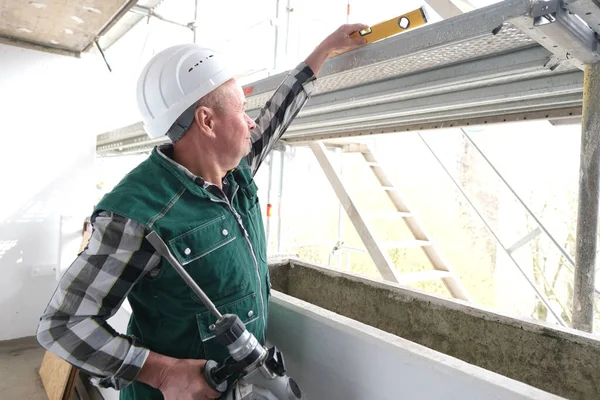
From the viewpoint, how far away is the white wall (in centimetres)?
288

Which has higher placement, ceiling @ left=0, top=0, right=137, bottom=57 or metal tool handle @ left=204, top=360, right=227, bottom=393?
ceiling @ left=0, top=0, right=137, bottom=57

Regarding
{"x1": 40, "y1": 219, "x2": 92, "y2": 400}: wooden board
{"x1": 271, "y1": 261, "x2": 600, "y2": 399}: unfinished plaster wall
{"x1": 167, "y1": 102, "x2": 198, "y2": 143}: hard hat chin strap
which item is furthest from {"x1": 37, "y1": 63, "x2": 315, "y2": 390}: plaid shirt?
{"x1": 40, "y1": 219, "x2": 92, "y2": 400}: wooden board

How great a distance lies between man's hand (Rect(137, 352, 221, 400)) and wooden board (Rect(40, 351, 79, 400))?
5.49 feet

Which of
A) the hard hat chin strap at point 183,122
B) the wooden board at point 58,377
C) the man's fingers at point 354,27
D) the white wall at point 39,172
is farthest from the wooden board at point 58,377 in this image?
the man's fingers at point 354,27

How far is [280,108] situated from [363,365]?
2.53 ft

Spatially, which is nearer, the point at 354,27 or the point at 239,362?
the point at 239,362

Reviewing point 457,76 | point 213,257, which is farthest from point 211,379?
point 457,76

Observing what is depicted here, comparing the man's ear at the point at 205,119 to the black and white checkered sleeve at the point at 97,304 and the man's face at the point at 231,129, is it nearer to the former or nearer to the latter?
the man's face at the point at 231,129

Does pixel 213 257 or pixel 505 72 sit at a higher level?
pixel 505 72

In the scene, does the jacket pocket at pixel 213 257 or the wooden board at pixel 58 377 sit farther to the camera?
the wooden board at pixel 58 377

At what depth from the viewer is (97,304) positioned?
30.2 inches

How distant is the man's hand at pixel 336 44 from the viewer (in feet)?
3.48

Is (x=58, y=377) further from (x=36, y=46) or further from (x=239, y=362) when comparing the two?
(x=36, y=46)

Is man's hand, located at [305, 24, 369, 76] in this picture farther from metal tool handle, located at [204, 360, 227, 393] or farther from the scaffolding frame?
metal tool handle, located at [204, 360, 227, 393]
